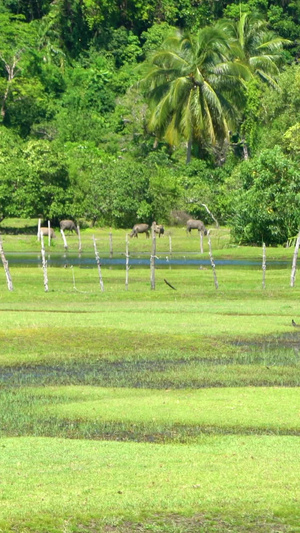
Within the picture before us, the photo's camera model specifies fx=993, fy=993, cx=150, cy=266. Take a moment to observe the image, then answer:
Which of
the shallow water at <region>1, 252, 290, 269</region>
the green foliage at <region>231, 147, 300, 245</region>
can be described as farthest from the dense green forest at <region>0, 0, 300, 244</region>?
the shallow water at <region>1, 252, 290, 269</region>

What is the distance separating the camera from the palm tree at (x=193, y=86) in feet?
213

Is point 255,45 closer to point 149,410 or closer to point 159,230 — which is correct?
point 159,230

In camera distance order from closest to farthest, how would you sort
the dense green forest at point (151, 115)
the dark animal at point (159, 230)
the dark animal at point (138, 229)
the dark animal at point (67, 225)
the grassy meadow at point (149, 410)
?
the grassy meadow at point (149, 410), the dark animal at point (138, 229), the dark animal at point (67, 225), the dense green forest at point (151, 115), the dark animal at point (159, 230)

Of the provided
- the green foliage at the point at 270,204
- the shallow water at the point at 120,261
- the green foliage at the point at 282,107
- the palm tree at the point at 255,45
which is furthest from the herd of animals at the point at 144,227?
the palm tree at the point at 255,45

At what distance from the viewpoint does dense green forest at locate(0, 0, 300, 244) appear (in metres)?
58.6

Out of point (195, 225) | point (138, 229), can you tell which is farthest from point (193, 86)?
point (138, 229)

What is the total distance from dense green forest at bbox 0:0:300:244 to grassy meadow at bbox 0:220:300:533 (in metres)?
24.0

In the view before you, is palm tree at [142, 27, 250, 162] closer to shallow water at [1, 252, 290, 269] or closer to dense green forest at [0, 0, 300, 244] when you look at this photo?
dense green forest at [0, 0, 300, 244]

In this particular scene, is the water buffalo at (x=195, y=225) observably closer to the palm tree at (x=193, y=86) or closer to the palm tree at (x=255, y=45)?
the palm tree at (x=193, y=86)

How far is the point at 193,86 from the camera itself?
65.7 m

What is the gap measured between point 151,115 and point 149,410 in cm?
5168

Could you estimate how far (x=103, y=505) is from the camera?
1042cm

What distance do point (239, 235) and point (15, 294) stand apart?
23.9m

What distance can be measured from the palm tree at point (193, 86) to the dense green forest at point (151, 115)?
0.09 m
